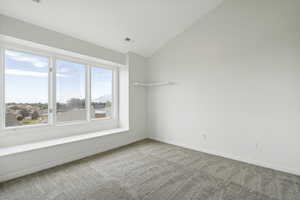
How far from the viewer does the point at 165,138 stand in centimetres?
420

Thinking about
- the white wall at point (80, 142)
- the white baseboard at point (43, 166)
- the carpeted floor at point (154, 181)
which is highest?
the white wall at point (80, 142)

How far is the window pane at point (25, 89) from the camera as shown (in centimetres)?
261

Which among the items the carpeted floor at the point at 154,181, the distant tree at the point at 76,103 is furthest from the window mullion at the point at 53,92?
the carpeted floor at the point at 154,181

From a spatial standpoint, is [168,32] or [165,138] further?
[165,138]

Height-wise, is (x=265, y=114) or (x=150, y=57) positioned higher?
(x=150, y=57)

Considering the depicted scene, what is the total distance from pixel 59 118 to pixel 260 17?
465 centimetres

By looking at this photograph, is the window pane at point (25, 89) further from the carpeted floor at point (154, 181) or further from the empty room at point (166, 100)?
the carpeted floor at point (154, 181)

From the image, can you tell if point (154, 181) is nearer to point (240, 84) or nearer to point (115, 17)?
point (240, 84)

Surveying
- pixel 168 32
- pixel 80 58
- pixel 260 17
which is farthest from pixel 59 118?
pixel 260 17

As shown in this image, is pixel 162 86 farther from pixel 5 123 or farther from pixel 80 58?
pixel 5 123

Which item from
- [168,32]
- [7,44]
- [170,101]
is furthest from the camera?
[170,101]

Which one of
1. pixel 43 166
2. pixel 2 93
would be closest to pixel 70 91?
pixel 2 93

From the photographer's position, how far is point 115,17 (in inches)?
113

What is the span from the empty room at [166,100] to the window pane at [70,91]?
0.02 meters
